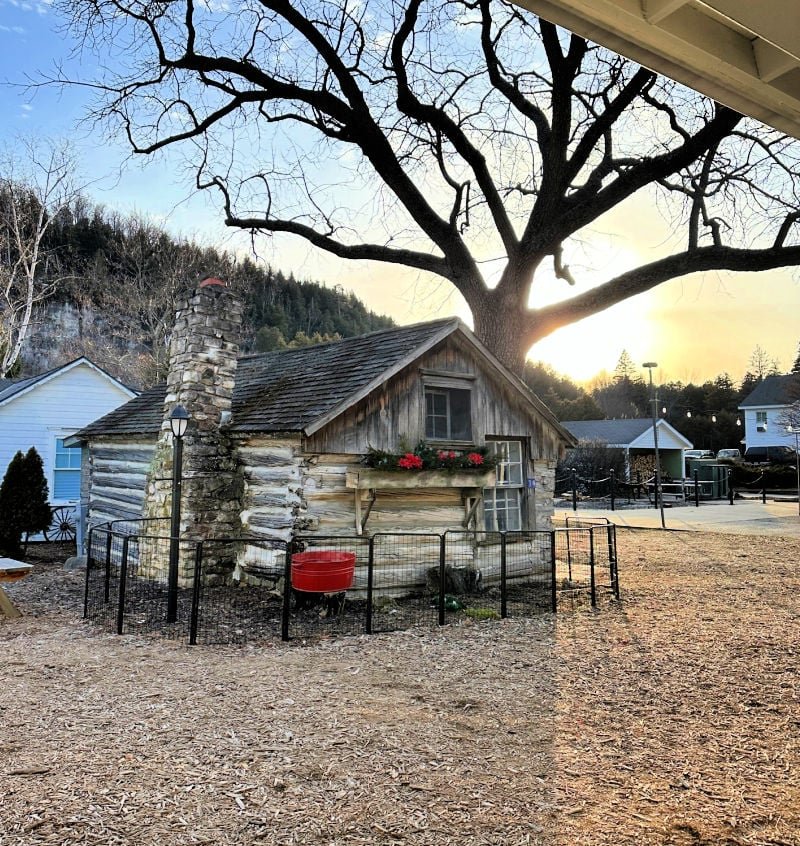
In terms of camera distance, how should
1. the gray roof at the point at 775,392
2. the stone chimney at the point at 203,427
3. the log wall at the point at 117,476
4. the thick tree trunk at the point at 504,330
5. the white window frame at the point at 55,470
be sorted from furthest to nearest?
the gray roof at the point at 775,392 → the white window frame at the point at 55,470 → the thick tree trunk at the point at 504,330 → the log wall at the point at 117,476 → the stone chimney at the point at 203,427

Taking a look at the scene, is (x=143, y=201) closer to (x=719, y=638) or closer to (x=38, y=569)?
(x=38, y=569)

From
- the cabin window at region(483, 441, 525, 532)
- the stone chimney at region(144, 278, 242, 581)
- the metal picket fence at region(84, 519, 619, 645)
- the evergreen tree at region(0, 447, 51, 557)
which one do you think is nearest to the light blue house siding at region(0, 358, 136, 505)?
the evergreen tree at region(0, 447, 51, 557)

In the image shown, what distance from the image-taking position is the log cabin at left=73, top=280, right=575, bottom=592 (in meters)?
9.22

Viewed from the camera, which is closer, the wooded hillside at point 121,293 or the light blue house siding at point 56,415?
the light blue house siding at point 56,415

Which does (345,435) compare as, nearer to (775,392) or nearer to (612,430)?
(612,430)

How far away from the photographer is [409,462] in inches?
368

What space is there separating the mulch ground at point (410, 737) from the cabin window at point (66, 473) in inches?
391

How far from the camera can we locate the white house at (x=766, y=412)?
49625mm

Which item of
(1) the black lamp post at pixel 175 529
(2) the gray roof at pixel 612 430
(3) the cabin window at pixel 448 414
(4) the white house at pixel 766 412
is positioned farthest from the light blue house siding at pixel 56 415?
(4) the white house at pixel 766 412

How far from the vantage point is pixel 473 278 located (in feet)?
54.7

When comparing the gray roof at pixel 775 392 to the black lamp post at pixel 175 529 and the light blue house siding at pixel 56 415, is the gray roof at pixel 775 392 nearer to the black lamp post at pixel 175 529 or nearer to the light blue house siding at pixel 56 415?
the light blue house siding at pixel 56 415

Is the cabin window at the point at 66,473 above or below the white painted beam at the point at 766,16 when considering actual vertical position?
below

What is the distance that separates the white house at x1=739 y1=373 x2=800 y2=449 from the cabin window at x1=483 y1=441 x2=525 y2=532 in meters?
45.7

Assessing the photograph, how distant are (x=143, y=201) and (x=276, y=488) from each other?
40304 mm
